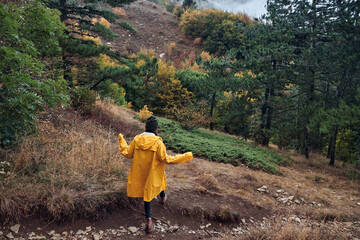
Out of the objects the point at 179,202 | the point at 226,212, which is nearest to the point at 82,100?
the point at 179,202

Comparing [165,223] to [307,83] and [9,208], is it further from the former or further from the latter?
[307,83]

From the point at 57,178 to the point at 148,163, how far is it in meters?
1.60

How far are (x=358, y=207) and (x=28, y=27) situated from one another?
943cm

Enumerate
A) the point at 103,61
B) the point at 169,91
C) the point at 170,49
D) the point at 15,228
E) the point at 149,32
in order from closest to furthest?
the point at 15,228 → the point at 103,61 → the point at 169,91 → the point at 170,49 → the point at 149,32

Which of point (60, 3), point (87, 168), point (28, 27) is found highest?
point (60, 3)

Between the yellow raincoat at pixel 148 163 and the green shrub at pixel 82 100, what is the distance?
19.8 feet

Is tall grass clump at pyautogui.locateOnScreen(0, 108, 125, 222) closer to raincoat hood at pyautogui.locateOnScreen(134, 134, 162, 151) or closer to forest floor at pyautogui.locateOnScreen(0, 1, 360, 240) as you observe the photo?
forest floor at pyautogui.locateOnScreen(0, 1, 360, 240)

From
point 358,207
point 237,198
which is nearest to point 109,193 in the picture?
point 237,198

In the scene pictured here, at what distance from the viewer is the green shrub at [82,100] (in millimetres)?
8988

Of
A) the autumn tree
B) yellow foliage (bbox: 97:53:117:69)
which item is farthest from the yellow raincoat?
yellow foliage (bbox: 97:53:117:69)

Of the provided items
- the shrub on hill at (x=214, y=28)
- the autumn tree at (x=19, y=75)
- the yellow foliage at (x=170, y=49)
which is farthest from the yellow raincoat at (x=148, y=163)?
the yellow foliage at (x=170, y=49)

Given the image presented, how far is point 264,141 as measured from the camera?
15695 millimetres

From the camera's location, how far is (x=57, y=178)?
3949 millimetres

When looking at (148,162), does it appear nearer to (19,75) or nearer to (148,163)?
(148,163)
